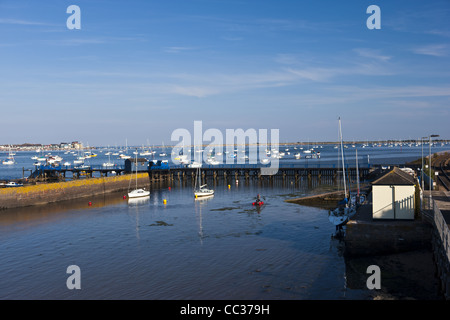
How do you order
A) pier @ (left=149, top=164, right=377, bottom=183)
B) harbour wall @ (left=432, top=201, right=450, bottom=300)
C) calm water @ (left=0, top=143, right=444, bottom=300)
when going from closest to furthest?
harbour wall @ (left=432, top=201, right=450, bottom=300)
calm water @ (left=0, top=143, right=444, bottom=300)
pier @ (left=149, top=164, right=377, bottom=183)

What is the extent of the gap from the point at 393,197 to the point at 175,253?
572 inches

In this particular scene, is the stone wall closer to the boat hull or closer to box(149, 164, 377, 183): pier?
the boat hull

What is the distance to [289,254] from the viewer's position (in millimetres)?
26938

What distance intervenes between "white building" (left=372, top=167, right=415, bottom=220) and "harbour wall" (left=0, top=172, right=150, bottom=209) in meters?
41.4

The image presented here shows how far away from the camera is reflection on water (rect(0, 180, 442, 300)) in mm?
21250

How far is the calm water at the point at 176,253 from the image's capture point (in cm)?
2120

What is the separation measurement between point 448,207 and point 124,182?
52.1m

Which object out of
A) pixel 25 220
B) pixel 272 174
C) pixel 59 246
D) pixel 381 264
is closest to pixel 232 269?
pixel 381 264

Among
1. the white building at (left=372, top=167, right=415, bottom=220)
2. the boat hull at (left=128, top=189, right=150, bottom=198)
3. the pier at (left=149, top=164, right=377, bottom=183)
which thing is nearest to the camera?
the white building at (left=372, top=167, right=415, bottom=220)

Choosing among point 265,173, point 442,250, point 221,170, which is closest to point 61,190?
point 221,170

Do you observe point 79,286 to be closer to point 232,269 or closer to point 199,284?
point 199,284

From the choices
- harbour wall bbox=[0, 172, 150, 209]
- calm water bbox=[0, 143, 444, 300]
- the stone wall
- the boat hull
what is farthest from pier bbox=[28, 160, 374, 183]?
the stone wall

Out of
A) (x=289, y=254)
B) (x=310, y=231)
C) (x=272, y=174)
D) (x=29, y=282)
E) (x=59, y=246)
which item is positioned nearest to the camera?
(x=29, y=282)

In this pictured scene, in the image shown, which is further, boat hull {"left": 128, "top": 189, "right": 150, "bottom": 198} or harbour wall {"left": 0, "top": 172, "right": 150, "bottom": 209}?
boat hull {"left": 128, "top": 189, "right": 150, "bottom": 198}
